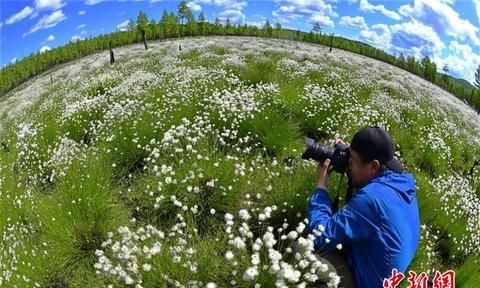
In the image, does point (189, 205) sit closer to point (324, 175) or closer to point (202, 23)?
point (324, 175)

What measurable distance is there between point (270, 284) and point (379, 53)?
103 meters

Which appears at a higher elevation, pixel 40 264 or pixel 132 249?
pixel 132 249

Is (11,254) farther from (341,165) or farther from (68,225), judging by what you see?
(341,165)

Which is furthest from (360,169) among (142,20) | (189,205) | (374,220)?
(142,20)

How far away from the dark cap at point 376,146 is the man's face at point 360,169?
0.06m

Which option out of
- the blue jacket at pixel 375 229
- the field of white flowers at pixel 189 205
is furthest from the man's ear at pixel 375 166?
the field of white flowers at pixel 189 205

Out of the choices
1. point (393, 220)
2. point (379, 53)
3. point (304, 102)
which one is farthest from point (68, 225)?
point (379, 53)

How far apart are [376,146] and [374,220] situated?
88cm

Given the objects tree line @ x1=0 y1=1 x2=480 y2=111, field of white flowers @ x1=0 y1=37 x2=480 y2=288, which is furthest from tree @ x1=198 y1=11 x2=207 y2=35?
field of white flowers @ x1=0 y1=37 x2=480 y2=288

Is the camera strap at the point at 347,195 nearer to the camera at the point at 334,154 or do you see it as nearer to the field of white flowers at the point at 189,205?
the camera at the point at 334,154

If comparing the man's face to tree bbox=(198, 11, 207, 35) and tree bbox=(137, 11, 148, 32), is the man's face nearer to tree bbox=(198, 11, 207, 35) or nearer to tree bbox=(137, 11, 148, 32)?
tree bbox=(137, 11, 148, 32)

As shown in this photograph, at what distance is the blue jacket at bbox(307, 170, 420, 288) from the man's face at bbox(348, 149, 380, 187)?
22 centimetres

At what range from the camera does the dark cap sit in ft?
14.6

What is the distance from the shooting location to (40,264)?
204 inches
